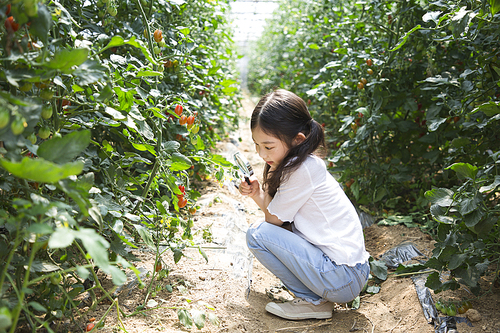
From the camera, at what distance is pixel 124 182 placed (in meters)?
1.28

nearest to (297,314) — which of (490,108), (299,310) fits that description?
(299,310)

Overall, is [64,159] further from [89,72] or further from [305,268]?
[305,268]

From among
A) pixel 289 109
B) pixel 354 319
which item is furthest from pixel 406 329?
pixel 289 109

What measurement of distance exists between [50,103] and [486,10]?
61.4 inches

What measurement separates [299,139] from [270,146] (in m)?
0.13

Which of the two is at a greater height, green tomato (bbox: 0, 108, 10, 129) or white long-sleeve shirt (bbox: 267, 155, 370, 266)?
green tomato (bbox: 0, 108, 10, 129)

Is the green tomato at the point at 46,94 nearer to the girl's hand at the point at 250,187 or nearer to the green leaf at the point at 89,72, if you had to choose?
the green leaf at the point at 89,72

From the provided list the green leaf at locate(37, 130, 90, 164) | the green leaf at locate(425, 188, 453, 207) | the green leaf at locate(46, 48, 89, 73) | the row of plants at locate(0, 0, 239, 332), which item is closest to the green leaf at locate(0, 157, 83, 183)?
the row of plants at locate(0, 0, 239, 332)

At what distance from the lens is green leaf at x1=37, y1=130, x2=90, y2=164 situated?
2.52 feet

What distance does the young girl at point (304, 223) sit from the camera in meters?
1.49

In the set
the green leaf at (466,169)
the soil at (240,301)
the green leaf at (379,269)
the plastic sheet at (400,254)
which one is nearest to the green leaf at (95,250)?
the soil at (240,301)

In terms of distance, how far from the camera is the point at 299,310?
60.6 inches

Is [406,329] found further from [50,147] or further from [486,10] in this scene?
[50,147]

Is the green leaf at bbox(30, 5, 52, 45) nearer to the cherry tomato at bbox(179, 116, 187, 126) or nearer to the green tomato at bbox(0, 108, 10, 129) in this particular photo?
the green tomato at bbox(0, 108, 10, 129)
